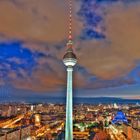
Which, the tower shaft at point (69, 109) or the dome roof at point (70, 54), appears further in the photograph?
the tower shaft at point (69, 109)

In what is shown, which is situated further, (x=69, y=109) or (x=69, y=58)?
(x=69, y=109)

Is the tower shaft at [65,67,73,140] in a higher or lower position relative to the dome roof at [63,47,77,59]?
lower

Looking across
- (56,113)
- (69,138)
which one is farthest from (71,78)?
(56,113)

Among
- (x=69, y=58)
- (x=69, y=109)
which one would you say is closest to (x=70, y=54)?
(x=69, y=58)

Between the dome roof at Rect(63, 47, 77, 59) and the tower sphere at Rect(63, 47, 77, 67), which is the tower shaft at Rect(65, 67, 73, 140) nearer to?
the tower sphere at Rect(63, 47, 77, 67)

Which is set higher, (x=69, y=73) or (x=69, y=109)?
(x=69, y=73)

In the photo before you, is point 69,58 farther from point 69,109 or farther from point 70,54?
point 69,109

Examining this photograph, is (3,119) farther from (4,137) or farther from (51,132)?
(4,137)

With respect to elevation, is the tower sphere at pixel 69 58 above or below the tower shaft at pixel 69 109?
above

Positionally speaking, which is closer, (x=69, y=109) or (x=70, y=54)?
(x=70, y=54)

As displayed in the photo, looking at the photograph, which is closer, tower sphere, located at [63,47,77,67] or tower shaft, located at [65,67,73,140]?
tower sphere, located at [63,47,77,67]

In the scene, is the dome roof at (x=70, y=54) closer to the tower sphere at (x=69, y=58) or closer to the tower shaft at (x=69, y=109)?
the tower sphere at (x=69, y=58)
